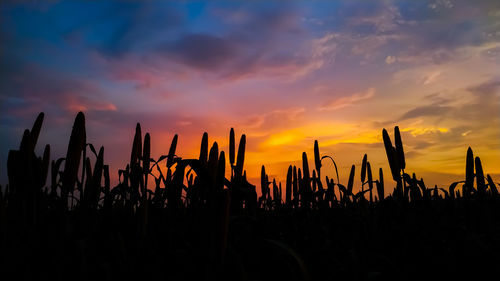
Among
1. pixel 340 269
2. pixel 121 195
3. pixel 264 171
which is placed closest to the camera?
pixel 340 269

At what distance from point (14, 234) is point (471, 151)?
5.51 metres

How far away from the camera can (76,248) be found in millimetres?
1885

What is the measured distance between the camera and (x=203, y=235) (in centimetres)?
182

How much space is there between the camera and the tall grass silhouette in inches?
75.5

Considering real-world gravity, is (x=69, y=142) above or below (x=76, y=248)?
above

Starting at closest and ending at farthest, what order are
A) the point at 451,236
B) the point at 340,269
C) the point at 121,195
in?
1. the point at 340,269
2. the point at 451,236
3. the point at 121,195

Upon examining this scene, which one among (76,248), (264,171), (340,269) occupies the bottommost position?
(340,269)

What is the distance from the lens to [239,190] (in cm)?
325

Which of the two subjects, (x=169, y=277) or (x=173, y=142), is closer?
(x=169, y=277)

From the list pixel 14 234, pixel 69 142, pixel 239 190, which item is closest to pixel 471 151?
pixel 239 190

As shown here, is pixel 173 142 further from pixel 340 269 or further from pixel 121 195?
pixel 340 269

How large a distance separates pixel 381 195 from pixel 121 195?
364 cm

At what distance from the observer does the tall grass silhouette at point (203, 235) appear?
192cm

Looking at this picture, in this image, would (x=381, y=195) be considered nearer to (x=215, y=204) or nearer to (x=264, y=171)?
(x=264, y=171)
